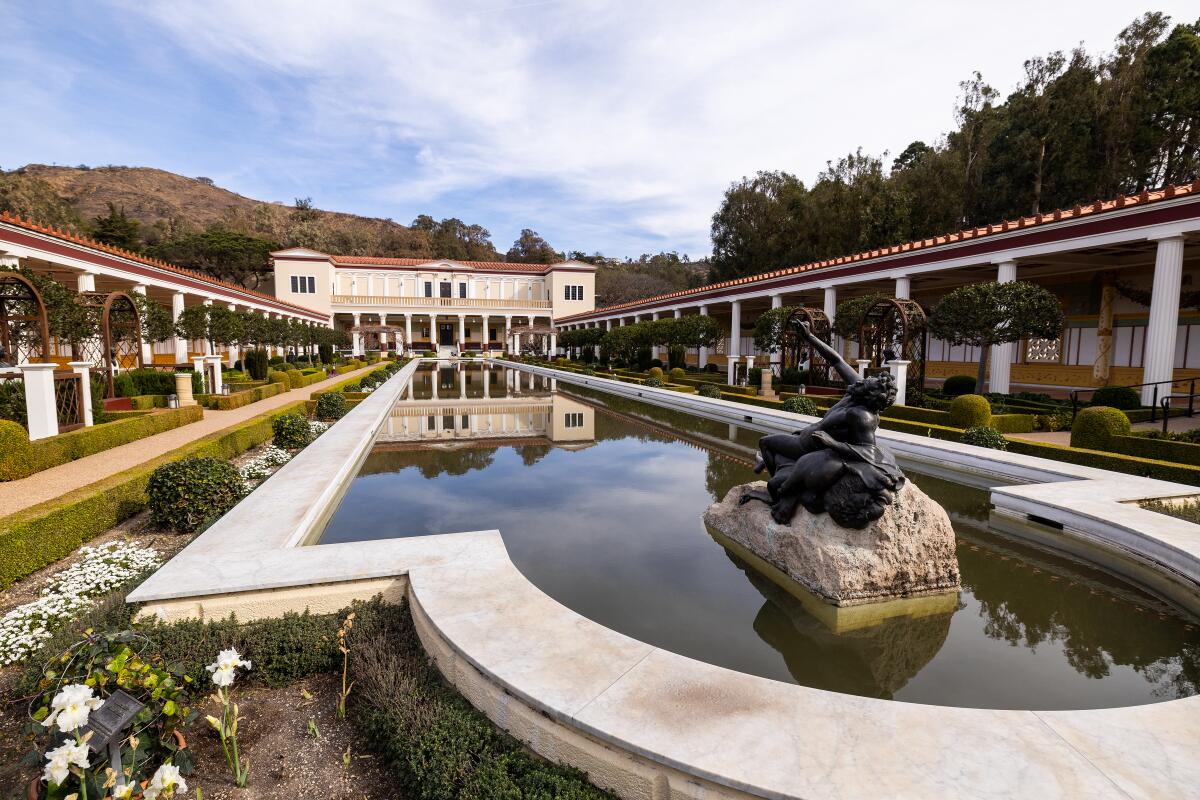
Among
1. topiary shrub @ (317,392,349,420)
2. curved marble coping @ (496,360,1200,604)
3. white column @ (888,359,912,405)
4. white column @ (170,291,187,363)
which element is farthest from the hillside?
curved marble coping @ (496,360,1200,604)

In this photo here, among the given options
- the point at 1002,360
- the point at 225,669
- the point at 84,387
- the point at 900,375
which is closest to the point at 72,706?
the point at 225,669

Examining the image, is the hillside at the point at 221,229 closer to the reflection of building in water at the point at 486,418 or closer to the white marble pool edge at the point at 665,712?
the reflection of building in water at the point at 486,418

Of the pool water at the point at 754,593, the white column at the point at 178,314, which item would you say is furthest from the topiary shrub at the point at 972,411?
the white column at the point at 178,314

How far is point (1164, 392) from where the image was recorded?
12.6 m

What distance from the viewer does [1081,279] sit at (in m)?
18.9

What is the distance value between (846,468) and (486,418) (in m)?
11.6

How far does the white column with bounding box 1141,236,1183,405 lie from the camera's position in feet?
38.2

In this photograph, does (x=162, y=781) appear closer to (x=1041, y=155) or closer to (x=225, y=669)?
(x=225, y=669)

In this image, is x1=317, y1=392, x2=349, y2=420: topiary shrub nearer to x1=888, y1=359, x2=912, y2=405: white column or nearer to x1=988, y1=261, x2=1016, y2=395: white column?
x1=888, y1=359, x2=912, y2=405: white column

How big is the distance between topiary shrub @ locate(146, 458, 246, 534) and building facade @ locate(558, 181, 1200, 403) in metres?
17.2

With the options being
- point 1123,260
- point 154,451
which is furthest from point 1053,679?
point 1123,260

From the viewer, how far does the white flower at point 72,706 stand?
7.07 ft

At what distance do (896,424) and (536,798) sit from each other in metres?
12.6

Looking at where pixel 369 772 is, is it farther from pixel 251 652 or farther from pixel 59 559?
pixel 59 559
